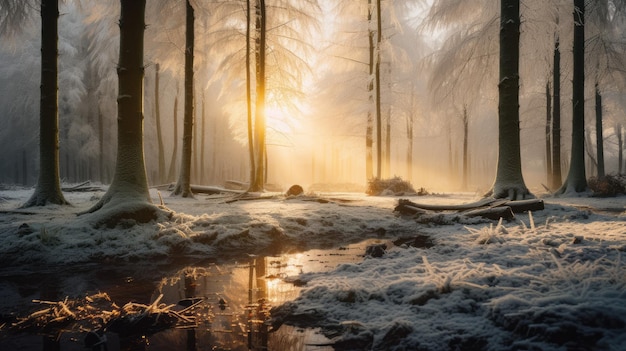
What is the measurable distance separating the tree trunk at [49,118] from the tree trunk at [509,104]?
1057cm

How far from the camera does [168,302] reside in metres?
2.93

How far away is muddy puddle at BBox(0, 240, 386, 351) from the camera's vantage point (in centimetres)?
217

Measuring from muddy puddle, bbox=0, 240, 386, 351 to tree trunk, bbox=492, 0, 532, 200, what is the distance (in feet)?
18.1

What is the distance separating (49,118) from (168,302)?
775 cm

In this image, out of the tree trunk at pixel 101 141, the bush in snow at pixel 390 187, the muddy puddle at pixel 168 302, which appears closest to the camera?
the muddy puddle at pixel 168 302

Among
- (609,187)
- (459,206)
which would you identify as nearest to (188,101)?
(459,206)

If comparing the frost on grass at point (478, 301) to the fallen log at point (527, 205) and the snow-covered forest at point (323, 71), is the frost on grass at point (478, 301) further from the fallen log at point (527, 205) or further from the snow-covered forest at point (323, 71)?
the snow-covered forest at point (323, 71)

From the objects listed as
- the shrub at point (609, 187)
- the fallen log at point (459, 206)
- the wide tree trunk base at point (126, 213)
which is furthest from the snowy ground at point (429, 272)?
the shrub at point (609, 187)

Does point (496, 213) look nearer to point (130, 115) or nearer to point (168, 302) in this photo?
point (168, 302)

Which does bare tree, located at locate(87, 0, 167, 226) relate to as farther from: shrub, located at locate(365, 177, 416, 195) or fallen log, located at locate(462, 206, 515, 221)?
shrub, located at locate(365, 177, 416, 195)

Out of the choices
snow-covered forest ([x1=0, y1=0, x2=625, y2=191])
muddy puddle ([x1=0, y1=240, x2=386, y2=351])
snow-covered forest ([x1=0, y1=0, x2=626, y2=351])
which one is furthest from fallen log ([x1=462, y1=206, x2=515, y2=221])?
snow-covered forest ([x1=0, y1=0, x2=625, y2=191])

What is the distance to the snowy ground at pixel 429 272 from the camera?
80.6 inches

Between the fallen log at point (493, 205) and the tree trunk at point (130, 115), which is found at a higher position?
the tree trunk at point (130, 115)

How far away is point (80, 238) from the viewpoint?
4.62 meters
